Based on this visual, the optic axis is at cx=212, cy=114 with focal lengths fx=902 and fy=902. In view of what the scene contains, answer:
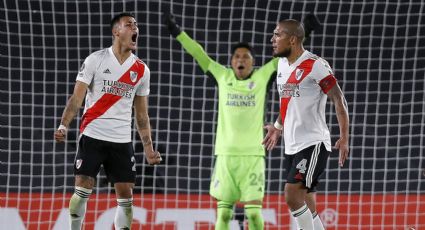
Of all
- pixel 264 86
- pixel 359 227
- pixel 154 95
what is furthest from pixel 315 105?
pixel 154 95

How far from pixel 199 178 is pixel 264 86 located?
8.34 feet

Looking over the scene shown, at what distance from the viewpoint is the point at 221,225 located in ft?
22.7

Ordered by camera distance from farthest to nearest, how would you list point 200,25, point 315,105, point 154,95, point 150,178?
point 200,25, point 154,95, point 150,178, point 315,105

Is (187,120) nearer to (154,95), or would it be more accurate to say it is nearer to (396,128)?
(154,95)

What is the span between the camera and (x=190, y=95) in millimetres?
10734

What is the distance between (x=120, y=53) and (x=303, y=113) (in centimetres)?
131

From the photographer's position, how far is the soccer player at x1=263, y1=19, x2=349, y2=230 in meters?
5.53

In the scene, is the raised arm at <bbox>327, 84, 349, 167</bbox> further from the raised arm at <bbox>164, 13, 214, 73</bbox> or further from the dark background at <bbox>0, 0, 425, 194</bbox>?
the dark background at <bbox>0, 0, 425, 194</bbox>

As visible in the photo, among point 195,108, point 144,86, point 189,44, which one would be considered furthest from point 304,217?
point 195,108

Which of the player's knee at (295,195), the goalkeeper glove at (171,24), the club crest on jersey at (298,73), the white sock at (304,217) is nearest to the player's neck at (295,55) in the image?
the club crest on jersey at (298,73)

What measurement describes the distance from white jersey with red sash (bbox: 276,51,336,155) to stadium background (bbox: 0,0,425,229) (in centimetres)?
303

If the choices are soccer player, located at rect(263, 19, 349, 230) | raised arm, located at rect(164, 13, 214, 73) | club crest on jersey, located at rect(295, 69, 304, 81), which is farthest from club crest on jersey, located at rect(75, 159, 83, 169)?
raised arm, located at rect(164, 13, 214, 73)

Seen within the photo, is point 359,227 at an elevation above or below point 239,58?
below

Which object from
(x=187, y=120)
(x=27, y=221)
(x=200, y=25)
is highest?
(x=200, y=25)
